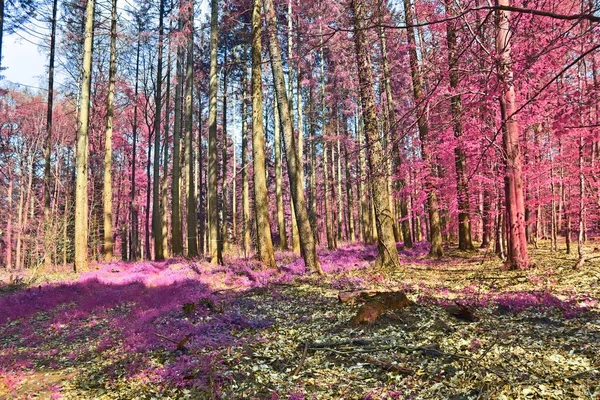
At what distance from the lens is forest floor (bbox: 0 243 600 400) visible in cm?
379

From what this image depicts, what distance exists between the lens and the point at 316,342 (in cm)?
518

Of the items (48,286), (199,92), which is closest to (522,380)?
(48,286)

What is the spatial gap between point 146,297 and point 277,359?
19.6ft

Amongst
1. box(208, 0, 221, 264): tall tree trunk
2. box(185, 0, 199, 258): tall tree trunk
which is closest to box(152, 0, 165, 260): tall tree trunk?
box(185, 0, 199, 258): tall tree trunk

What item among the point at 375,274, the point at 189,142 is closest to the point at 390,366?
the point at 375,274

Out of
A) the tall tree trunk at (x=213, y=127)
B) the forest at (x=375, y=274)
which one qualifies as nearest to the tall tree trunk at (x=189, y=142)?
the forest at (x=375, y=274)

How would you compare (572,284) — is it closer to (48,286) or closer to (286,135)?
(286,135)

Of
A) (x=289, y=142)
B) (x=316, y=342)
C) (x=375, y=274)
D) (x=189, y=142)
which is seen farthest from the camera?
(x=189, y=142)

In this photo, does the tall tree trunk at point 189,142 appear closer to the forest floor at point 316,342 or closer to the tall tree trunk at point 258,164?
the tall tree trunk at point 258,164

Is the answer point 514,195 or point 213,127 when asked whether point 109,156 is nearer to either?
point 213,127

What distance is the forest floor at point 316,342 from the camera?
379 centimetres

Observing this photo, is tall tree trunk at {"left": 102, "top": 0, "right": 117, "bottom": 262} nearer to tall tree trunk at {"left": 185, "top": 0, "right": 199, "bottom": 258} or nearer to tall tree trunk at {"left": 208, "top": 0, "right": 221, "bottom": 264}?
tall tree trunk at {"left": 185, "top": 0, "right": 199, "bottom": 258}

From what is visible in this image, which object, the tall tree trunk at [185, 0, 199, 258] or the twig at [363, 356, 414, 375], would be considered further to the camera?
the tall tree trunk at [185, 0, 199, 258]

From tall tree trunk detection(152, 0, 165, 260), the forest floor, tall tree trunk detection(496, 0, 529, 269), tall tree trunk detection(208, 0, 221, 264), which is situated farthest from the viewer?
tall tree trunk detection(152, 0, 165, 260)
